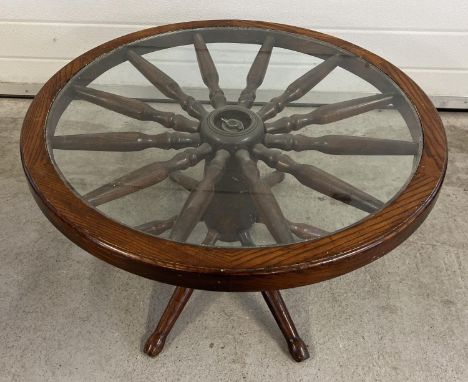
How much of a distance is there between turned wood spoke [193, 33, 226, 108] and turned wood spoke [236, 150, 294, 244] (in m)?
0.21

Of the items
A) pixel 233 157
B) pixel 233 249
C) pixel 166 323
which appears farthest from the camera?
pixel 166 323

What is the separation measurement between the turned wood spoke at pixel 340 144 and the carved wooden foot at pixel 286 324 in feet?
1.49

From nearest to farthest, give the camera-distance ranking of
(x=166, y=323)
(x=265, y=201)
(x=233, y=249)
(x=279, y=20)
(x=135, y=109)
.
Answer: (x=233, y=249), (x=265, y=201), (x=135, y=109), (x=166, y=323), (x=279, y=20)

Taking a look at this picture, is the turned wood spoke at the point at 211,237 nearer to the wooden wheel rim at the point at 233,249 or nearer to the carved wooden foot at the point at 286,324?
the wooden wheel rim at the point at 233,249

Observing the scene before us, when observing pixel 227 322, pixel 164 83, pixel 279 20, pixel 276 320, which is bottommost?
pixel 227 322

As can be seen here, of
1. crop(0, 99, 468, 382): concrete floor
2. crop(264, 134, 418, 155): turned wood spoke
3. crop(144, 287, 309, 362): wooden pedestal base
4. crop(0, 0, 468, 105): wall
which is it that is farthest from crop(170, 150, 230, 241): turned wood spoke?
crop(0, 0, 468, 105): wall

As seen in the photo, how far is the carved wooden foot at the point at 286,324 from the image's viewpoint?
1540 mm

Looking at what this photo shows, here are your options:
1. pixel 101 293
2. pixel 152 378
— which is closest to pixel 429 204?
pixel 152 378

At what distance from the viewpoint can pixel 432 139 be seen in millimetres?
1197

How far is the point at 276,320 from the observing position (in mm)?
1561

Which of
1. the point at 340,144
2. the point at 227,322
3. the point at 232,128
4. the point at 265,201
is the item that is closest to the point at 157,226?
the point at 265,201

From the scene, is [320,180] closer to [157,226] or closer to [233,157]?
[233,157]

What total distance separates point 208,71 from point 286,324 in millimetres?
680

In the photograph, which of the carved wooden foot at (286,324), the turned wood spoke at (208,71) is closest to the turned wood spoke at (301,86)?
the turned wood spoke at (208,71)
